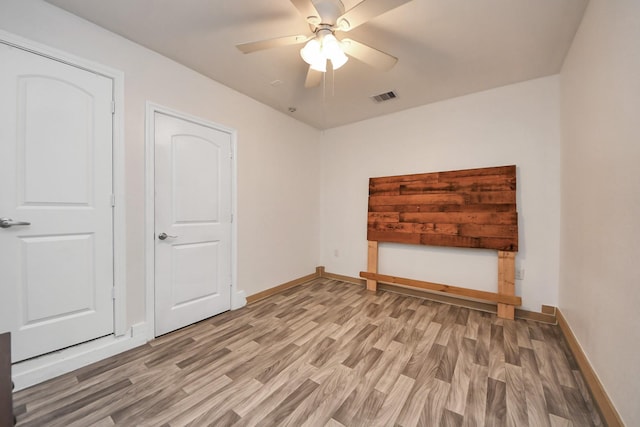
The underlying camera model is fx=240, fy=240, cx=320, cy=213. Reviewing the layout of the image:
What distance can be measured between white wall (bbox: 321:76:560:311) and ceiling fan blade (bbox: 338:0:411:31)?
6.70 ft

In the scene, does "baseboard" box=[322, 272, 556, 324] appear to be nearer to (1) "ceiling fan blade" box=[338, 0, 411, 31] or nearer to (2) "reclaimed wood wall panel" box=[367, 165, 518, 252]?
(2) "reclaimed wood wall panel" box=[367, 165, 518, 252]

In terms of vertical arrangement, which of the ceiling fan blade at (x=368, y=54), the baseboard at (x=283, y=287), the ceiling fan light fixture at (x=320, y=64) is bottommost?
the baseboard at (x=283, y=287)

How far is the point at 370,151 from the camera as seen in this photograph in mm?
3709

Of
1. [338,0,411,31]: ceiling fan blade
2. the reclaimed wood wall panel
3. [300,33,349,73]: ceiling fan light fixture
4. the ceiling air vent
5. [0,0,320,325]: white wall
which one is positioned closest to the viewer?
[338,0,411,31]: ceiling fan blade

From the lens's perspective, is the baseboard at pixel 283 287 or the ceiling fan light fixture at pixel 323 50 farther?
the baseboard at pixel 283 287

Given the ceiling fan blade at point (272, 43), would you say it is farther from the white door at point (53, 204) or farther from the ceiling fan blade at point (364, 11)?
the white door at point (53, 204)

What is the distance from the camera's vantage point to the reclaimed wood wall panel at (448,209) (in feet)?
8.65

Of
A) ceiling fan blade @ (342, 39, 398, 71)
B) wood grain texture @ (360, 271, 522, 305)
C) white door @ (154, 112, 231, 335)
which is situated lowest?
wood grain texture @ (360, 271, 522, 305)

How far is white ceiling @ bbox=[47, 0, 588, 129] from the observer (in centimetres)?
170

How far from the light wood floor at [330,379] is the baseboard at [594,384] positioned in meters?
0.06

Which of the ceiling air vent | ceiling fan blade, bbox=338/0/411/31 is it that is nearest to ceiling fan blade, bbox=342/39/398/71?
ceiling fan blade, bbox=338/0/411/31

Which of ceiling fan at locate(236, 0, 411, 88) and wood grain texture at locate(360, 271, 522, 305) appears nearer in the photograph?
ceiling fan at locate(236, 0, 411, 88)

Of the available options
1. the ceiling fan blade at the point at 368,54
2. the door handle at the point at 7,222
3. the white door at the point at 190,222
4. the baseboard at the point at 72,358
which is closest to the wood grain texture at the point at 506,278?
the ceiling fan blade at the point at 368,54

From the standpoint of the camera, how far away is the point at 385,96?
9.78ft
